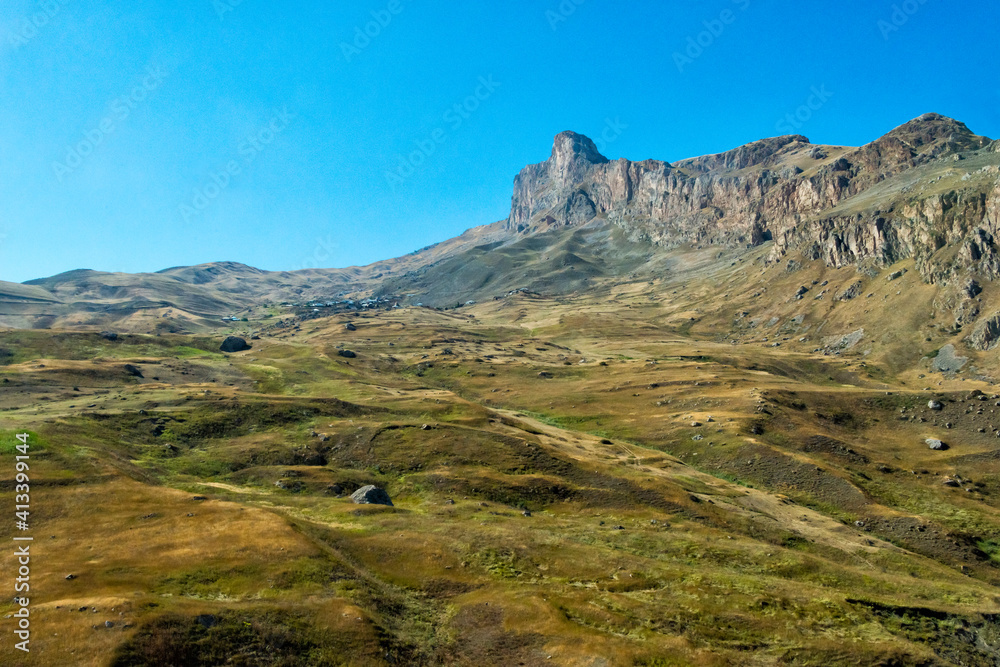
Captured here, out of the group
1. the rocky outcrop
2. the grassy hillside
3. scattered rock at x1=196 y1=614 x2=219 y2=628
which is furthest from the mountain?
the rocky outcrop

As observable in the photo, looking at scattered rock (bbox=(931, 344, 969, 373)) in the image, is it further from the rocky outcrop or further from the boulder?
the boulder

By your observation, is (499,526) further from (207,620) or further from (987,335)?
(987,335)

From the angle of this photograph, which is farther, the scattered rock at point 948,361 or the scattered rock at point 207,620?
the scattered rock at point 948,361

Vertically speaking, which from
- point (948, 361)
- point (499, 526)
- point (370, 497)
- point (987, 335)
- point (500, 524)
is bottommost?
point (500, 524)

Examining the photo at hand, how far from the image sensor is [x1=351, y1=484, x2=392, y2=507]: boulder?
77125mm

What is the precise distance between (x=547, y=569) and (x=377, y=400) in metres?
84.5

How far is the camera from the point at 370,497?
77.7m

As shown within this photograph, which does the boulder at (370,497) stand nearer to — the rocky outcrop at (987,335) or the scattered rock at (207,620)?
the scattered rock at (207,620)

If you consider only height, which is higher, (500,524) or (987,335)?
(987,335)

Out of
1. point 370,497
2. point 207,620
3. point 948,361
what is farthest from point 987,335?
point 207,620

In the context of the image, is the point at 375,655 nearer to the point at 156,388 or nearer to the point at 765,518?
the point at 765,518

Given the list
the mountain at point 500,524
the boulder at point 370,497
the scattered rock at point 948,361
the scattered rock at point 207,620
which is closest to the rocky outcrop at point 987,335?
the scattered rock at point 948,361

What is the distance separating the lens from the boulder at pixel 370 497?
253 feet

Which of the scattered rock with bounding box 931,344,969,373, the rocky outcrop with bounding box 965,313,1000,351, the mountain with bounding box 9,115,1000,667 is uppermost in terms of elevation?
the rocky outcrop with bounding box 965,313,1000,351
